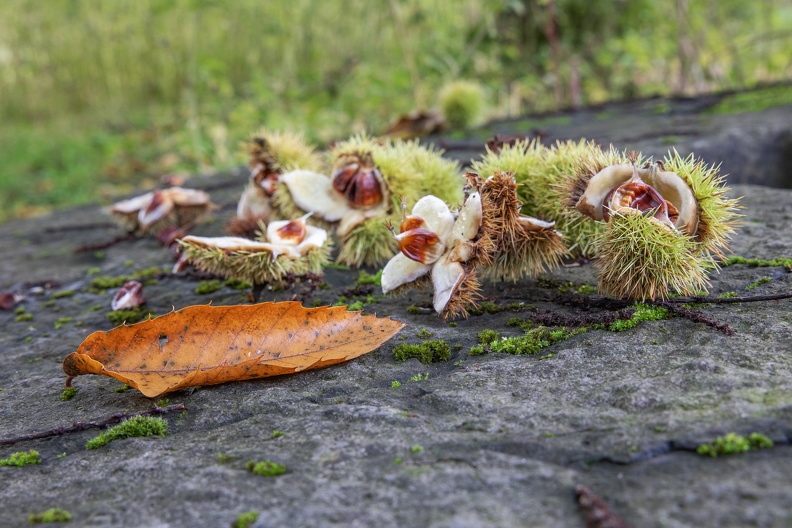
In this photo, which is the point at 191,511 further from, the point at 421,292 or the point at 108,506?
the point at 421,292

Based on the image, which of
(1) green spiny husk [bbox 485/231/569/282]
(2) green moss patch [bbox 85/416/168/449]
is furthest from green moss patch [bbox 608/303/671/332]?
Answer: (2) green moss patch [bbox 85/416/168/449]

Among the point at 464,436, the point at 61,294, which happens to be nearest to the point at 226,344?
the point at 464,436

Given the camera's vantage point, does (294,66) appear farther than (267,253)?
Yes

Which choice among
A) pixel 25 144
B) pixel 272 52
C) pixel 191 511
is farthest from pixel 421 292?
pixel 25 144

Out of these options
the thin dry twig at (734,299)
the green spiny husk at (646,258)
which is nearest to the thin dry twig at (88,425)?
the green spiny husk at (646,258)

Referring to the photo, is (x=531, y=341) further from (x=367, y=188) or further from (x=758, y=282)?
(x=367, y=188)

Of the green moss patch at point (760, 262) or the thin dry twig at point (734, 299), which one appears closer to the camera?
the thin dry twig at point (734, 299)

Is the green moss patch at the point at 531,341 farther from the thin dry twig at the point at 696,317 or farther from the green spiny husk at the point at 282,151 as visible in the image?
the green spiny husk at the point at 282,151
